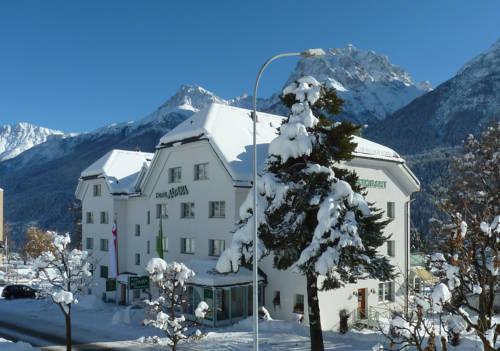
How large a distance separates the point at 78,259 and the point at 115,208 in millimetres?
19726

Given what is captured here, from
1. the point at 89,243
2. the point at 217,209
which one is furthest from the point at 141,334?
the point at 89,243

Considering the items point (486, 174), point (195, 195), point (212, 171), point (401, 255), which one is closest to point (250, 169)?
point (212, 171)

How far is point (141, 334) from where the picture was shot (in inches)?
1024

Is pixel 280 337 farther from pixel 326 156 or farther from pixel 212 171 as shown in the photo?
pixel 212 171

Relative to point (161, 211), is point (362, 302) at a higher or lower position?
Answer: lower

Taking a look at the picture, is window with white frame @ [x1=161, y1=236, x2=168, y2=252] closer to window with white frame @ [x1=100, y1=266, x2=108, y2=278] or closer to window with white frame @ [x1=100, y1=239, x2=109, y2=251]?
window with white frame @ [x1=100, y1=239, x2=109, y2=251]

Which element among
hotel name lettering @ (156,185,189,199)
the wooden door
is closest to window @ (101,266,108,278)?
hotel name lettering @ (156,185,189,199)

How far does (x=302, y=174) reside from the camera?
795 inches

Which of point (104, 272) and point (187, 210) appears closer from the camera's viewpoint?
point (187, 210)

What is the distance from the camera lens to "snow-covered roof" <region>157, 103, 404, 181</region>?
28.7m

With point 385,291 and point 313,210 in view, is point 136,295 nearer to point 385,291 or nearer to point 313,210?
point 385,291

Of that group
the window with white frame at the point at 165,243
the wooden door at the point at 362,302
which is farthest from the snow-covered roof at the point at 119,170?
the wooden door at the point at 362,302

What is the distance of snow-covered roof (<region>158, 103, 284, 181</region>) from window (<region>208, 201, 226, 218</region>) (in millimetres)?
3006

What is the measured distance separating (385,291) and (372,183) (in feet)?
26.0
